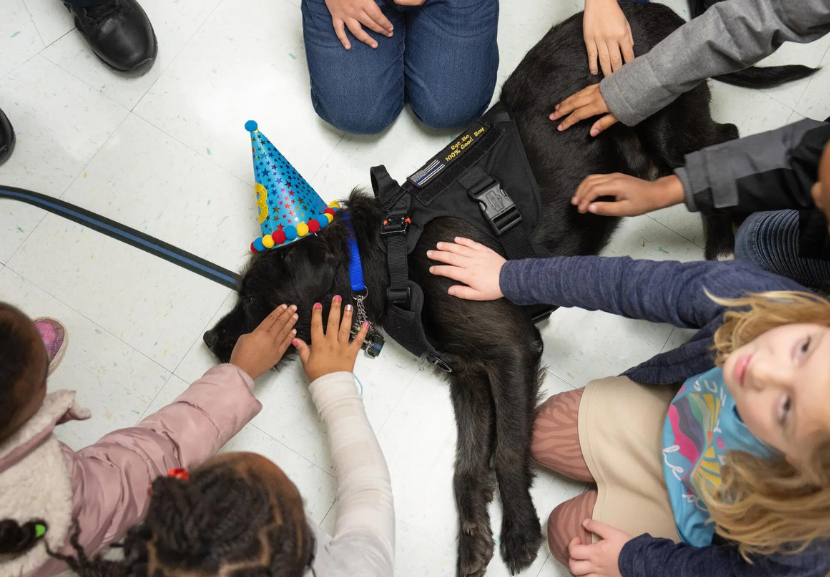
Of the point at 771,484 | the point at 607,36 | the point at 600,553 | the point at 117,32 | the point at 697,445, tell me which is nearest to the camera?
Result: the point at 771,484

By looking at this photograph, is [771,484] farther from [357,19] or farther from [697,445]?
[357,19]

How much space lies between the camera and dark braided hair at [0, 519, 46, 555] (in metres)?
0.96

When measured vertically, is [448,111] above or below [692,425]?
above

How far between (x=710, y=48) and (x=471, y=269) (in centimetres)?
83

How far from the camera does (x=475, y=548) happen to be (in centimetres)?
175

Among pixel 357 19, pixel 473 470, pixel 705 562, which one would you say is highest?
pixel 357 19

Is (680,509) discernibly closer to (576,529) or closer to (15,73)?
(576,529)

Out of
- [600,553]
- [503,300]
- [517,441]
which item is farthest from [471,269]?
[600,553]

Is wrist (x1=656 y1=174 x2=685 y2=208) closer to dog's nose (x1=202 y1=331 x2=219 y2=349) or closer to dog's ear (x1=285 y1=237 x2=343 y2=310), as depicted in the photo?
dog's ear (x1=285 y1=237 x2=343 y2=310)

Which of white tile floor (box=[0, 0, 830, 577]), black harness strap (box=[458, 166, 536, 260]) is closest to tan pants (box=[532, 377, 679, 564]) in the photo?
white tile floor (box=[0, 0, 830, 577])

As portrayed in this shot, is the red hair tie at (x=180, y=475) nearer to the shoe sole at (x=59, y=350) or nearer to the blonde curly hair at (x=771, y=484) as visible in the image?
the blonde curly hair at (x=771, y=484)

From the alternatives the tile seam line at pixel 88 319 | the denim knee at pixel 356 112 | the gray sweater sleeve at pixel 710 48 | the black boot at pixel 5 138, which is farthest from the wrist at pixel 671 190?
the black boot at pixel 5 138

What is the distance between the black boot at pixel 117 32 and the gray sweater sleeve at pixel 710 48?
1631 millimetres

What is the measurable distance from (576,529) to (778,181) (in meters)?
1.04
